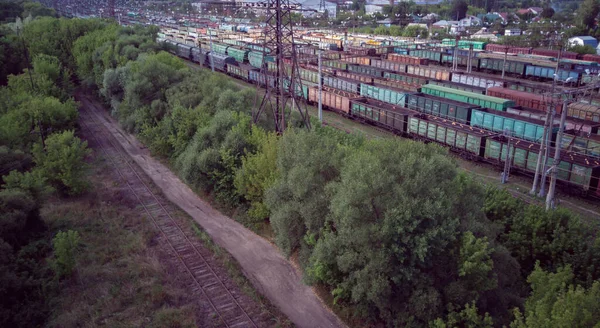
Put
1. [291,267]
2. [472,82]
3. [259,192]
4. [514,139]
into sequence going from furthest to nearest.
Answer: [472,82] < [514,139] < [259,192] < [291,267]

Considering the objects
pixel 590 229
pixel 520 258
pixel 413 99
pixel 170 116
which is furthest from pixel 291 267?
pixel 413 99

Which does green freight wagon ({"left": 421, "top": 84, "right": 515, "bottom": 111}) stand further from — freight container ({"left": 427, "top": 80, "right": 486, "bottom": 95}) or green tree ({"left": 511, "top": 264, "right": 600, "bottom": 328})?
green tree ({"left": 511, "top": 264, "right": 600, "bottom": 328})

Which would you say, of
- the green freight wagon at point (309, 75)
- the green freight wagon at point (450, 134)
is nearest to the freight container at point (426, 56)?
the green freight wagon at point (309, 75)

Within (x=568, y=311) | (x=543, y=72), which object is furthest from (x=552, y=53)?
(x=568, y=311)

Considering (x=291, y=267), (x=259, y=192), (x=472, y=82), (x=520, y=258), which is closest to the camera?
(x=520, y=258)

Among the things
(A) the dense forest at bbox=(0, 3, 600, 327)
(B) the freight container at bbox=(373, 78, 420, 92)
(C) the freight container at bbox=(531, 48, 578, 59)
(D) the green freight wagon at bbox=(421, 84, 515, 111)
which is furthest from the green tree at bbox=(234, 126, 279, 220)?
(C) the freight container at bbox=(531, 48, 578, 59)

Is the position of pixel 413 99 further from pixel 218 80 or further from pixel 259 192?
pixel 259 192

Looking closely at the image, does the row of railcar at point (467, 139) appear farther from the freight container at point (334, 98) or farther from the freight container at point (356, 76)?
the freight container at point (356, 76)
